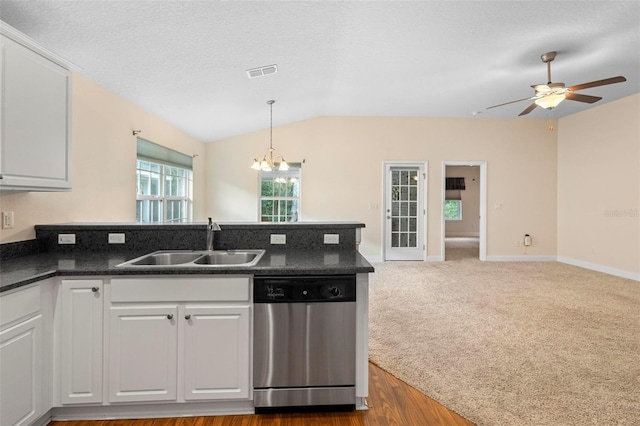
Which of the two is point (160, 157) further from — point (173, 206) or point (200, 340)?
point (200, 340)

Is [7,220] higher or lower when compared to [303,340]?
higher

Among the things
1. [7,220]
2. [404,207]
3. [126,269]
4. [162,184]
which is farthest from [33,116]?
[404,207]

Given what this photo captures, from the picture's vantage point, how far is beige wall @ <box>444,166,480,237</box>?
11930 mm

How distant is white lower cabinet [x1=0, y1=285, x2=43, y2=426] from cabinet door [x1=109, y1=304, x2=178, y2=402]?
322 millimetres

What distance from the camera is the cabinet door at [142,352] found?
1750 mm

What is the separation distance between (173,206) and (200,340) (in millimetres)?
4232

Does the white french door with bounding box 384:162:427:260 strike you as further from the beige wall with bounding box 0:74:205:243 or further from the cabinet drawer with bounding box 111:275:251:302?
the cabinet drawer with bounding box 111:275:251:302

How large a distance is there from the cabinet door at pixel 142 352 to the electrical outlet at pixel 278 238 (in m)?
0.84

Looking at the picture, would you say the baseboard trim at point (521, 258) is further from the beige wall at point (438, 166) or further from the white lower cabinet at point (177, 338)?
the white lower cabinet at point (177, 338)

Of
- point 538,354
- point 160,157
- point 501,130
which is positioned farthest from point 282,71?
point 501,130

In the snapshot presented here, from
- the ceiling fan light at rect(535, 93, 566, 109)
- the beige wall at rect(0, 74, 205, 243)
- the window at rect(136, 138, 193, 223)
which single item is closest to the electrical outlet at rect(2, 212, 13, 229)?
the beige wall at rect(0, 74, 205, 243)

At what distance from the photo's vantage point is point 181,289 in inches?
69.4

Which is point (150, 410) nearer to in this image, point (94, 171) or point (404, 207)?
point (94, 171)

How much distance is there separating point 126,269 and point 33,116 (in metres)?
1.02
